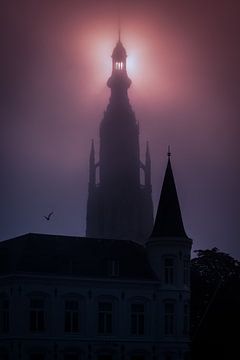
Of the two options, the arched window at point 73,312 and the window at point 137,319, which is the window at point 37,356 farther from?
the window at point 137,319

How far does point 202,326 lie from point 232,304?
293 centimetres

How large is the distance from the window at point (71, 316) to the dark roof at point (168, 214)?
28.8 feet

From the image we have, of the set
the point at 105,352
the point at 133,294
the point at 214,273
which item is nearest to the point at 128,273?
the point at 133,294

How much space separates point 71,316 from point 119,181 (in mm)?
68367

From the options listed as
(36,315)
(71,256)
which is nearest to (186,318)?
(71,256)

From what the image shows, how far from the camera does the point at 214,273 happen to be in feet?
302

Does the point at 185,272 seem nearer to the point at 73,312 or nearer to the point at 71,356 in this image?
the point at 73,312

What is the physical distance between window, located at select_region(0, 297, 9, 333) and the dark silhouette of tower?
62.4 m

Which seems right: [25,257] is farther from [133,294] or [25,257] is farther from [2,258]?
[133,294]

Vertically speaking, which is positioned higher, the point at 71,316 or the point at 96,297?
the point at 96,297

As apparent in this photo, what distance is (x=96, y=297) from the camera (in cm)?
6806

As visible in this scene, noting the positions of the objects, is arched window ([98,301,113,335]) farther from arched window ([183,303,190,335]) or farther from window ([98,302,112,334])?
arched window ([183,303,190,335])

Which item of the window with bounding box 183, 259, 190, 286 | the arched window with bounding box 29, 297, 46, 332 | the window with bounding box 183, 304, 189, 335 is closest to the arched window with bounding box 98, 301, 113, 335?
the arched window with bounding box 29, 297, 46, 332

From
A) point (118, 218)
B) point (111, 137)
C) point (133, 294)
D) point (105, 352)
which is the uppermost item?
Result: point (111, 137)
